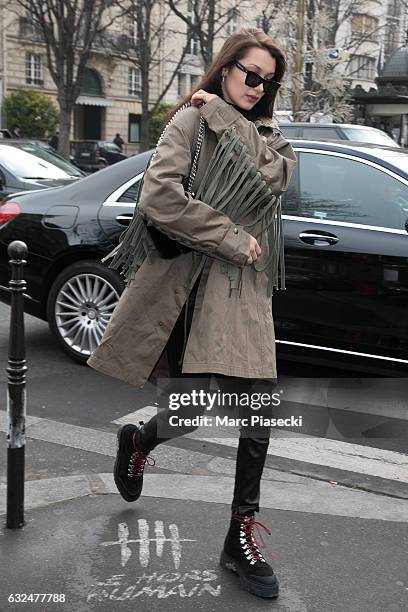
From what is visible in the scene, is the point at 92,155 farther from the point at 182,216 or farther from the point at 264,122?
the point at 182,216

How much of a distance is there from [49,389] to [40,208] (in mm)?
1431

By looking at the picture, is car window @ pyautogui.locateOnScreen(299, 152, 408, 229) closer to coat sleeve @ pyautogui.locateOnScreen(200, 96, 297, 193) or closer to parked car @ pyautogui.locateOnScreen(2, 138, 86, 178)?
coat sleeve @ pyautogui.locateOnScreen(200, 96, 297, 193)

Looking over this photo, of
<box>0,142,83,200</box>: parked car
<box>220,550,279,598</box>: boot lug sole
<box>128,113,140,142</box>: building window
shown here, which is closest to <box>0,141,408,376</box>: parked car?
<box>220,550,279,598</box>: boot lug sole

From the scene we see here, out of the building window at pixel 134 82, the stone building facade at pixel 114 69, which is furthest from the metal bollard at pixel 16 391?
the building window at pixel 134 82

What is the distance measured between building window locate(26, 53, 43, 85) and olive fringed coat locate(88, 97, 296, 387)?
1787 inches

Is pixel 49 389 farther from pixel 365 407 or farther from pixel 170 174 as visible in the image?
pixel 170 174

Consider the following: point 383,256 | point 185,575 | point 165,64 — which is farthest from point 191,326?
point 165,64

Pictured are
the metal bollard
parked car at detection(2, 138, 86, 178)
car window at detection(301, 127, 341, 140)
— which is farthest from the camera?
parked car at detection(2, 138, 86, 178)

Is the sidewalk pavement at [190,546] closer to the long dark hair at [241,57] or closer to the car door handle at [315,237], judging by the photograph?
the long dark hair at [241,57]

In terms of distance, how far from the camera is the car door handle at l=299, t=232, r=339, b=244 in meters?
5.18

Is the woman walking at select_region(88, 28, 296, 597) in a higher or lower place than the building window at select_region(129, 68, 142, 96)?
lower

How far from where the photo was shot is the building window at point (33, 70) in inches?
1806

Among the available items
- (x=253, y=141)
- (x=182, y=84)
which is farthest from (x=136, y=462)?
(x=182, y=84)

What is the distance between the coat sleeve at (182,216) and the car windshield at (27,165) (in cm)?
789
